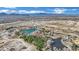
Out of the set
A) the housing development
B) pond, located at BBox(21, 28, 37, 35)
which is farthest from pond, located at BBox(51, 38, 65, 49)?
pond, located at BBox(21, 28, 37, 35)

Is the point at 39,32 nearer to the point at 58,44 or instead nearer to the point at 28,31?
the point at 28,31

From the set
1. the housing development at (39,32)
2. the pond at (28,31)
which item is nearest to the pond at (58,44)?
the housing development at (39,32)

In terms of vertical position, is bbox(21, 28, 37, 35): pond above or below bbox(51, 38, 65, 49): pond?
above

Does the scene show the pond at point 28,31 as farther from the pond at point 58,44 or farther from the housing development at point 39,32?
the pond at point 58,44

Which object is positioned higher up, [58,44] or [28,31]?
[28,31]

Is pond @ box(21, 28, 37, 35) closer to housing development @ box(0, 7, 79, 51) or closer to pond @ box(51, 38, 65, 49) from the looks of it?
housing development @ box(0, 7, 79, 51)

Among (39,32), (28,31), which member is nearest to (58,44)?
(39,32)

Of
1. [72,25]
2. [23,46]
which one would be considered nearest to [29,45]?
[23,46]
